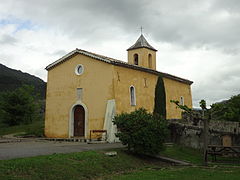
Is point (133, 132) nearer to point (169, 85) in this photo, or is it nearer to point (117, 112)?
point (117, 112)

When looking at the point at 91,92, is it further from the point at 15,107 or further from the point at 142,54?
the point at 15,107

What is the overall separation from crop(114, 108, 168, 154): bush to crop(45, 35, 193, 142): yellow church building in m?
5.66

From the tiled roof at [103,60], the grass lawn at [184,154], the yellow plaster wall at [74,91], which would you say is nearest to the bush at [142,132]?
the grass lawn at [184,154]

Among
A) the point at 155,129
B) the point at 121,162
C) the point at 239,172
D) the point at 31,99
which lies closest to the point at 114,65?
the point at 155,129

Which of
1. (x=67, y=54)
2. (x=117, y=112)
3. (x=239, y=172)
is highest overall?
(x=67, y=54)

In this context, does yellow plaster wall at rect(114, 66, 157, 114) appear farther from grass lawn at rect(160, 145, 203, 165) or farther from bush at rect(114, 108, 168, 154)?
bush at rect(114, 108, 168, 154)

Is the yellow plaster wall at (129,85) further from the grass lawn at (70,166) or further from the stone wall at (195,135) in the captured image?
the grass lawn at (70,166)

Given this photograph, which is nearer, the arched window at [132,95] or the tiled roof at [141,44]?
the arched window at [132,95]

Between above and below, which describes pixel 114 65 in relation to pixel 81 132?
above

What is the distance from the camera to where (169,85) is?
29.2m

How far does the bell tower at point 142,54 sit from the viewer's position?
3061 cm

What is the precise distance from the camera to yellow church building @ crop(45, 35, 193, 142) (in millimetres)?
22547

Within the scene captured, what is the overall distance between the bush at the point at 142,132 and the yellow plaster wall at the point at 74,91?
6617 mm

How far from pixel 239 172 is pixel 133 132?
5.46 meters
